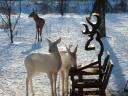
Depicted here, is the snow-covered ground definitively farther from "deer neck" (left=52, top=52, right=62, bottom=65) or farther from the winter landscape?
"deer neck" (left=52, top=52, right=62, bottom=65)

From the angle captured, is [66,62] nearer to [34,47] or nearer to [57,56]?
[57,56]

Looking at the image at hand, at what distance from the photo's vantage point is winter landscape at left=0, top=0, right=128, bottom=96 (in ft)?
25.3

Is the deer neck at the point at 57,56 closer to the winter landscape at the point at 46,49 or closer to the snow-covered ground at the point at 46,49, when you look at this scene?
the winter landscape at the point at 46,49

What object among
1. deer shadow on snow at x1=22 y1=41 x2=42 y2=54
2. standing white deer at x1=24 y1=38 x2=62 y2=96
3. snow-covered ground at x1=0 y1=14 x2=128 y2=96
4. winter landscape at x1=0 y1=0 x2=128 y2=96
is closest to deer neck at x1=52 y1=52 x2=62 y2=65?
standing white deer at x1=24 y1=38 x2=62 y2=96

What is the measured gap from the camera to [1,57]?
1075 centimetres

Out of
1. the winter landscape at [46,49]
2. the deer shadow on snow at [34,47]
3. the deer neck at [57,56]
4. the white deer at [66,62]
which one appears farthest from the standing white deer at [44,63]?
the deer shadow on snow at [34,47]

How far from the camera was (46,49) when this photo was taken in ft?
38.7

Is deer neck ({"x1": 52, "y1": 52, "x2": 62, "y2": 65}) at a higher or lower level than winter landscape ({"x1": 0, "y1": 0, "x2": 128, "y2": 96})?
higher

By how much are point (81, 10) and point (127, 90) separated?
19.7 m

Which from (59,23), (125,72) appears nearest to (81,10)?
(59,23)

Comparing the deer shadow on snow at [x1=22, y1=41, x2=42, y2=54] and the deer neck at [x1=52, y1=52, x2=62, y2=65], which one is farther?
the deer shadow on snow at [x1=22, y1=41, x2=42, y2=54]

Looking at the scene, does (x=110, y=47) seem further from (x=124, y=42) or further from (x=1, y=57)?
(x=1, y=57)

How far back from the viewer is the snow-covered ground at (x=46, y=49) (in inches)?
307

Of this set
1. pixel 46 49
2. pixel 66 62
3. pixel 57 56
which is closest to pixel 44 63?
pixel 57 56
